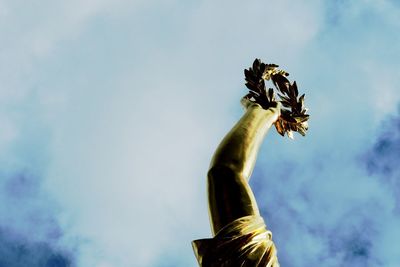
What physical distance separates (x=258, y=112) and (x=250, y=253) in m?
2.12

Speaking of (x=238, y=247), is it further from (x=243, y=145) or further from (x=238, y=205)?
(x=243, y=145)

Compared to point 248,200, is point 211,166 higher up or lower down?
higher up

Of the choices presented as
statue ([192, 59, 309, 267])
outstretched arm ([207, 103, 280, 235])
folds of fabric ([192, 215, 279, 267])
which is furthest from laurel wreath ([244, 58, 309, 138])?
folds of fabric ([192, 215, 279, 267])

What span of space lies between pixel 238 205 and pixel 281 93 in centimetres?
288

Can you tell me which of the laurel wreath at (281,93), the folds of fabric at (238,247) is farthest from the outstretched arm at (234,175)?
the laurel wreath at (281,93)

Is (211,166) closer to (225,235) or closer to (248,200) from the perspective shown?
(248,200)

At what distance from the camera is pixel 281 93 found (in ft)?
23.7

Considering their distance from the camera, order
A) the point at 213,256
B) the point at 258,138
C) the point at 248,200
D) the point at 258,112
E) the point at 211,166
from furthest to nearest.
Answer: the point at 258,112, the point at 258,138, the point at 211,166, the point at 248,200, the point at 213,256

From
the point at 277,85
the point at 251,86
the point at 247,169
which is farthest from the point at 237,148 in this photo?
the point at 277,85

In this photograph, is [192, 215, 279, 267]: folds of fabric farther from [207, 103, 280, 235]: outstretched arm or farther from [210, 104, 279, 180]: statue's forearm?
[210, 104, 279, 180]: statue's forearm

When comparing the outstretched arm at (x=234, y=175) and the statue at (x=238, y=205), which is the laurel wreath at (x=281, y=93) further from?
the outstretched arm at (x=234, y=175)

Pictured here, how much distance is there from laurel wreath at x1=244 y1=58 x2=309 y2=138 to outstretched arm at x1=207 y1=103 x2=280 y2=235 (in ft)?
3.98

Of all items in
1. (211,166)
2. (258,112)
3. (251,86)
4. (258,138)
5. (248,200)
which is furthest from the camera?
(251,86)

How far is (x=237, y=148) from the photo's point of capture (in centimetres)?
510
